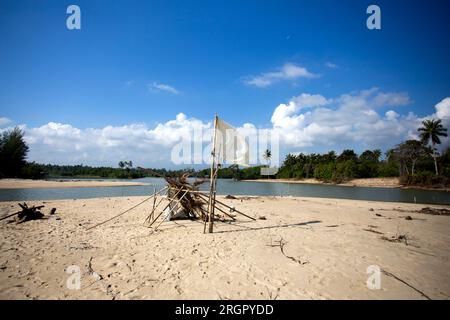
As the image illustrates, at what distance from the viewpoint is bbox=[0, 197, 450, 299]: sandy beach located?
394cm

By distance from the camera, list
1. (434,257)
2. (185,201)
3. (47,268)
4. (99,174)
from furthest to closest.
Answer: (99,174) → (185,201) → (434,257) → (47,268)

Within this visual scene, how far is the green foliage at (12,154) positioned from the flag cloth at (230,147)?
58454 millimetres

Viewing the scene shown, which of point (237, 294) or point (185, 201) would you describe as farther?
point (185, 201)

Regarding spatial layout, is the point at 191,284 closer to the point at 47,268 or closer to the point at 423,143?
the point at 47,268

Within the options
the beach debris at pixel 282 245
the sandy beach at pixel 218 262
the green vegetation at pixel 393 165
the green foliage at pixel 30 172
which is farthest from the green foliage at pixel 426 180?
the green foliage at pixel 30 172

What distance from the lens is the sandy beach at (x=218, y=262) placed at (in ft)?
12.9

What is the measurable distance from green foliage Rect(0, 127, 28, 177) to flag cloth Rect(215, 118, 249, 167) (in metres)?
58.5

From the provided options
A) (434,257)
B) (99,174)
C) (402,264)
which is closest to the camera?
(402,264)

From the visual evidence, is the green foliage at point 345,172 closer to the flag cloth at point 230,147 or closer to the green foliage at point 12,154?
the flag cloth at point 230,147

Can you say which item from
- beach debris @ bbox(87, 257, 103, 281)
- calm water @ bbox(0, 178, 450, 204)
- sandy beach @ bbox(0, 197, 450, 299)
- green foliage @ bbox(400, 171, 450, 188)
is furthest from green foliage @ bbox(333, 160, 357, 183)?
beach debris @ bbox(87, 257, 103, 281)
